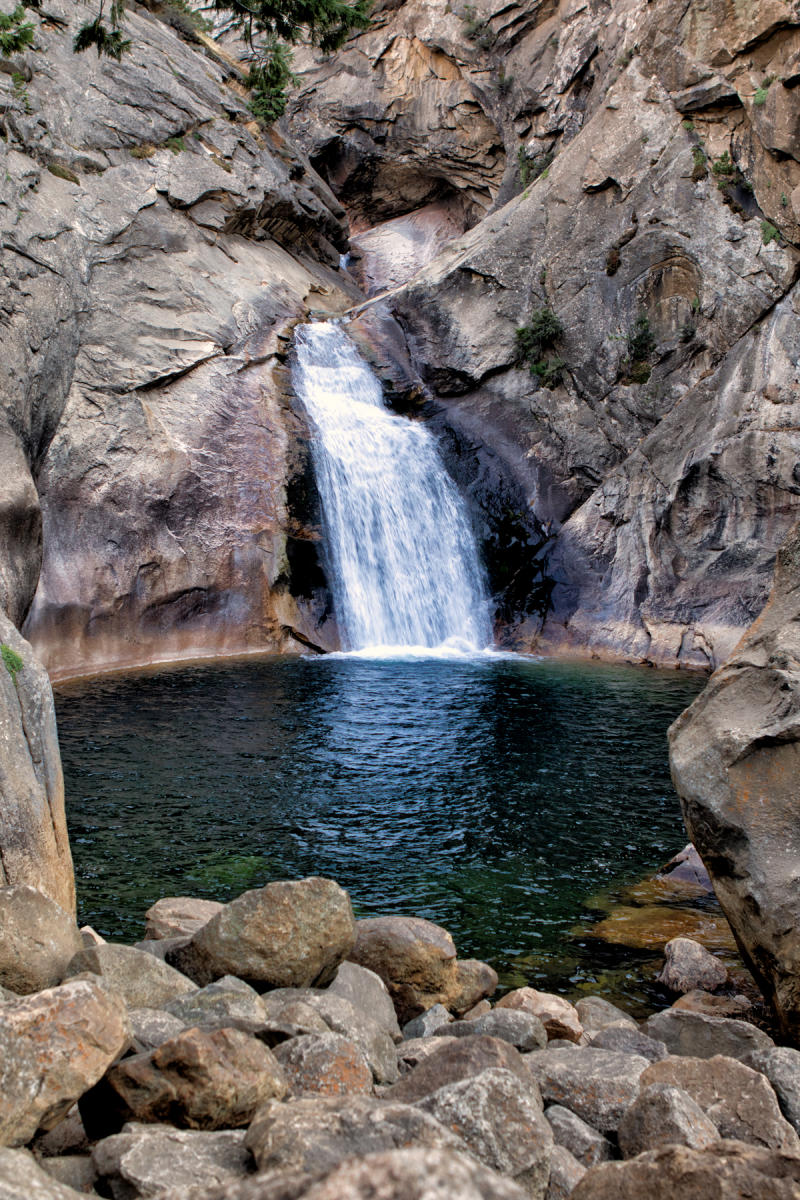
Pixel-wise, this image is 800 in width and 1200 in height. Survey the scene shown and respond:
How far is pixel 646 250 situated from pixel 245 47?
2947 centimetres

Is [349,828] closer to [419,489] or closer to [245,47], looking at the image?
[419,489]

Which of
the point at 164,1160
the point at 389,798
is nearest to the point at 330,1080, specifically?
the point at 164,1160

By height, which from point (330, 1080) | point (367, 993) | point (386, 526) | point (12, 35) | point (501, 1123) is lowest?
point (367, 993)

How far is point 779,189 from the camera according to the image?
2298 centimetres

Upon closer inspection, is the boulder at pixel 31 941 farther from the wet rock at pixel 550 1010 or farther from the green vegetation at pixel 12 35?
the green vegetation at pixel 12 35

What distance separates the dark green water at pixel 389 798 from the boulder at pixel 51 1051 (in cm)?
455

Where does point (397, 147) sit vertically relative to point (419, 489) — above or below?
above

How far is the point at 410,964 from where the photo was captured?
6.46m

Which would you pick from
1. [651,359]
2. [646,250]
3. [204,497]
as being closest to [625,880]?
[204,497]

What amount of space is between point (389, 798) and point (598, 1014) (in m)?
5.75

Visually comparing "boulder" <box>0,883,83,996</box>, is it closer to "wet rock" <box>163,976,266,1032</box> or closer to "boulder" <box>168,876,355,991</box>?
"wet rock" <box>163,976,266,1032</box>

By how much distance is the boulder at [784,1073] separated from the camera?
452 centimetres

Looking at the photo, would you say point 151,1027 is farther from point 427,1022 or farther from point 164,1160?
point 427,1022

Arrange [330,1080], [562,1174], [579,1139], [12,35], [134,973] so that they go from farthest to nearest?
1. [12,35]
2. [134,973]
3. [330,1080]
4. [579,1139]
5. [562,1174]
